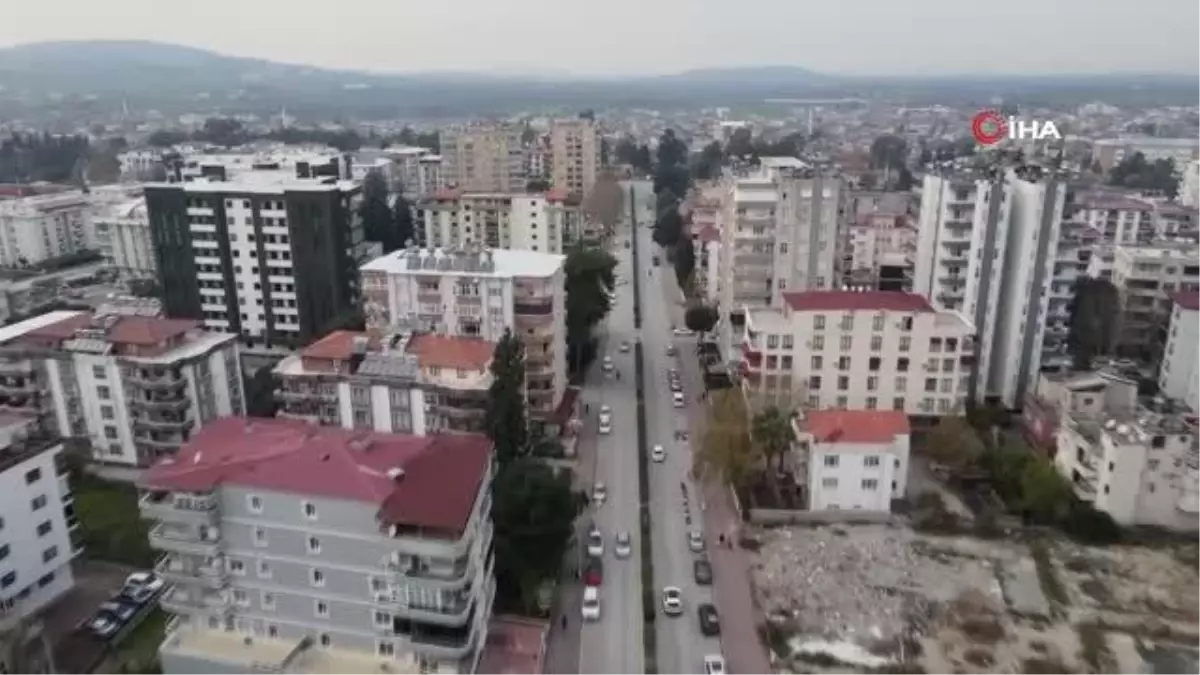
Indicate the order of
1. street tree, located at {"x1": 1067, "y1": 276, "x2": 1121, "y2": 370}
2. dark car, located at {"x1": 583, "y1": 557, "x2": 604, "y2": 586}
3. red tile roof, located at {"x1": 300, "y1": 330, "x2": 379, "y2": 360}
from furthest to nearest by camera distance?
1. street tree, located at {"x1": 1067, "y1": 276, "x2": 1121, "y2": 370}
2. red tile roof, located at {"x1": 300, "y1": 330, "x2": 379, "y2": 360}
3. dark car, located at {"x1": 583, "y1": 557, "x2": 604, "y2": 586}

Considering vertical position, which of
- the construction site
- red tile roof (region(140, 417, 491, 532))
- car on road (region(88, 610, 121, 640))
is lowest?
the construction site

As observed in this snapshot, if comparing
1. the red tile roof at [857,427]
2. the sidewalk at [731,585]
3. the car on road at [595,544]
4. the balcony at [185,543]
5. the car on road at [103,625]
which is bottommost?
the sidewalk at [731,585]

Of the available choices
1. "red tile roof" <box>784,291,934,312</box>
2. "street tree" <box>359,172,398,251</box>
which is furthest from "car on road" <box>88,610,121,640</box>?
"street tree" <box>359,172,398,251</box>

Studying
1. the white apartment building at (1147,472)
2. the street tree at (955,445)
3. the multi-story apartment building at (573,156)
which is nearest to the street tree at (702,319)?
the street tree at (955,445)

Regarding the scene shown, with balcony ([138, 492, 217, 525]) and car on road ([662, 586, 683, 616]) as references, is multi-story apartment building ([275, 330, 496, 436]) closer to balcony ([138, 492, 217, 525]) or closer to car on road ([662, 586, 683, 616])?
car on road ([662, 586, 683, 616])

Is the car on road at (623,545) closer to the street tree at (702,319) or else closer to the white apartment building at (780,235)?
the white apartment building at (780,235)

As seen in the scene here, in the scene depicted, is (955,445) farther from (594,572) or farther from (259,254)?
(259,254)
